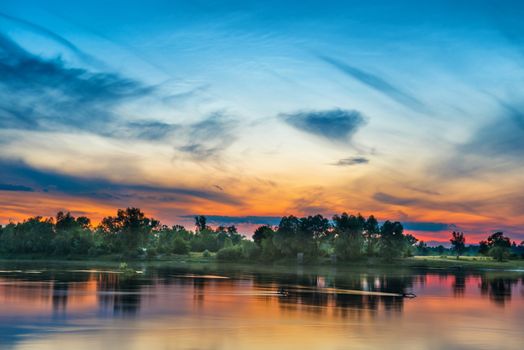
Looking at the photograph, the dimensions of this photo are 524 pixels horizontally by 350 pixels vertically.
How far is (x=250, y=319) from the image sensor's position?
52.7 m

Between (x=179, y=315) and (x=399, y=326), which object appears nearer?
(x=399, y=326)

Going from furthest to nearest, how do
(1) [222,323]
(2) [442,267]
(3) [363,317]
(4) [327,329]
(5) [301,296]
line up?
(2) [442,267] < (5) [301,296] < (3) [363,317] < (1) [222,323] < (4) [327,329]

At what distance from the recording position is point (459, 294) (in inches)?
3381

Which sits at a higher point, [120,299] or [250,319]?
[120,299]

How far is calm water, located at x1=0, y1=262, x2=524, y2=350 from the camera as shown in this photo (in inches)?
1614

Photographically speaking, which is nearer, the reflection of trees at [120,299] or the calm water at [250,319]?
the calm water at [250,319]

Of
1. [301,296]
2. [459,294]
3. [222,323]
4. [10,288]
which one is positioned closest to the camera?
[222,323]

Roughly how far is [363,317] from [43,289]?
47412mm

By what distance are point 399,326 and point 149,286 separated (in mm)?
49893

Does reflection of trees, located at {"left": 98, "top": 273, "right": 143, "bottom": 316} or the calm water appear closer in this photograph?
the calm water

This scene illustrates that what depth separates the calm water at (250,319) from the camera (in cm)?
4100

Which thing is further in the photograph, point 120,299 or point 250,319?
point 120,299

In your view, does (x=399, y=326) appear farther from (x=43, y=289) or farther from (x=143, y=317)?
(x=43, y=289)

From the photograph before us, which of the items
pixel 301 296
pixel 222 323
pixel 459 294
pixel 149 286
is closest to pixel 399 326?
pixel 222 323
